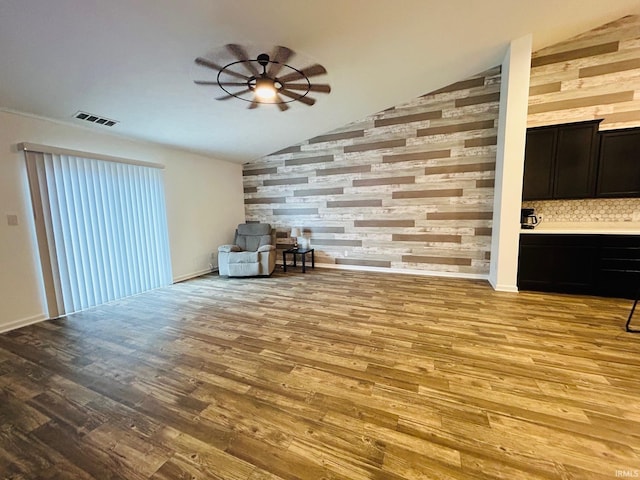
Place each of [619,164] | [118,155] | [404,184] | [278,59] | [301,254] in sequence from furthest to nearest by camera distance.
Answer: [301,254]
[404,184]
[118,155]
[619,164]
[278,59]

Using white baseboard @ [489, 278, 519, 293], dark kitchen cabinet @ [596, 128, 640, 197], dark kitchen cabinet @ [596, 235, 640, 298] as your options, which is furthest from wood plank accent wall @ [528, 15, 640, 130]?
white baseboard @ [489, 278, 519, 293]

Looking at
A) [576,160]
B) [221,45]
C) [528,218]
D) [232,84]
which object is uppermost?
[221,45]

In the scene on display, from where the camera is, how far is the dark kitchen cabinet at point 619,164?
3322 millimetres

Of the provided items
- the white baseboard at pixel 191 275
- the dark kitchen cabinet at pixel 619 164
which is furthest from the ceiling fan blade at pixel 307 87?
the white baseboard at pixel 191 275

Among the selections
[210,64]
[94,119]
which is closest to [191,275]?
[94,119]

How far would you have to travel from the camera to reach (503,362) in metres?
2.07

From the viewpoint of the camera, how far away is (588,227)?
12.0 feet

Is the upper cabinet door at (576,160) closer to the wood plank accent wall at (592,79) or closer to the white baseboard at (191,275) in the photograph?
the wood plank accent wall at (592,79)

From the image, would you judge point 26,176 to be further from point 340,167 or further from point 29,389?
point 340,167

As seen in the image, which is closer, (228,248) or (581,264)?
(581,264)

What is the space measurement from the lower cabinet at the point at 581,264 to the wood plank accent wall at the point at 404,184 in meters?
0.72

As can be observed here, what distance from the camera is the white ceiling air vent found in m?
3.18

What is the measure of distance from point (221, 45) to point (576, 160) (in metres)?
4.67

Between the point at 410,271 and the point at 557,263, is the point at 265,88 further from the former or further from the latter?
the point at 557,263
